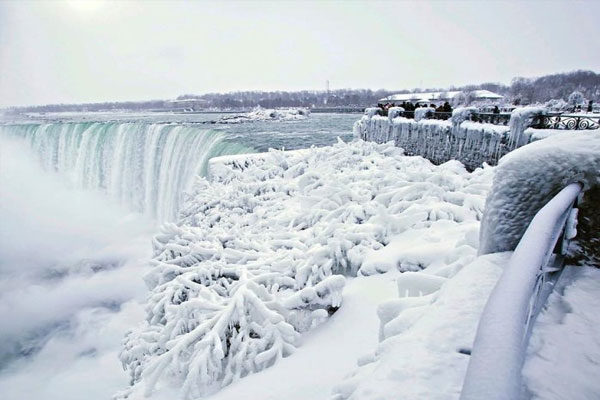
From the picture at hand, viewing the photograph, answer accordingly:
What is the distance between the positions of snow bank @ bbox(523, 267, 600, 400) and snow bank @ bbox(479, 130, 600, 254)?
48 cm

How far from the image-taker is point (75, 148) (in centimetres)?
3284

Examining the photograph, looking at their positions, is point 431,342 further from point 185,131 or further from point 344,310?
point 185,131

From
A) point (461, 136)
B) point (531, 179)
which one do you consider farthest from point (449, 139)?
point (531, 179)

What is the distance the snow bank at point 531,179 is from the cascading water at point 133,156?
18.3m

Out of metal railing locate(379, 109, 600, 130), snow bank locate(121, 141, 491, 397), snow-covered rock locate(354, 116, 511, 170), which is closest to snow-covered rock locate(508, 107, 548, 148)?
metal railing locate(379, 109, 600, 130)

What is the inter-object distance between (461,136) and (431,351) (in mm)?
14016

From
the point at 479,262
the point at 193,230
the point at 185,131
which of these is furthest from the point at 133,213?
the point at 479,262

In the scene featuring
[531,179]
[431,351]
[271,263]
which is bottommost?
[271,263]

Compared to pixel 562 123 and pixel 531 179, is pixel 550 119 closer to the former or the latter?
pixel 562 123

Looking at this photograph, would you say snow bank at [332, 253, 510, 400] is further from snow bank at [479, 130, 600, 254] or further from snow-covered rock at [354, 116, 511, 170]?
snow-covered rock at [354, 116, 511, 170]

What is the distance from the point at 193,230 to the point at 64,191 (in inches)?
1259

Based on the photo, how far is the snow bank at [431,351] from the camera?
1.42m

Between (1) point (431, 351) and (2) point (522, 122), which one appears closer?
(1) point (431, 351)

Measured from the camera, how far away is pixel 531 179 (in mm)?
2434
